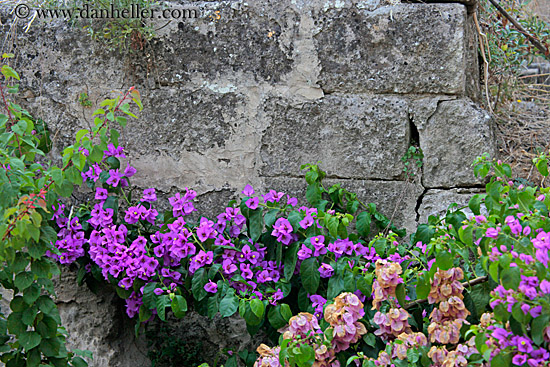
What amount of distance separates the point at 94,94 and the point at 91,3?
368 mm

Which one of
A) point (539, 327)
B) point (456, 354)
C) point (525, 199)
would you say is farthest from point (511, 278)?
point (525, 199)

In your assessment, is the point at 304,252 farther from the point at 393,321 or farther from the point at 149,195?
the point at 149,195

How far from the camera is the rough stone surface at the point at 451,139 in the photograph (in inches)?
83.7

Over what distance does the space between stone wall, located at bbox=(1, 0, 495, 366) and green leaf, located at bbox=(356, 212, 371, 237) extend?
140mm

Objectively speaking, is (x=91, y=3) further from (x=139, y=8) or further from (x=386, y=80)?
(x=386, y=80)

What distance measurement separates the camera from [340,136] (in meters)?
2.23

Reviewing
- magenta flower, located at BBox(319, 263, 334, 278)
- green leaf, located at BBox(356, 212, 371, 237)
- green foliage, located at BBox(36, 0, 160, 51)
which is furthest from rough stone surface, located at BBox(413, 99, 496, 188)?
green foliage, located at BBox(36, 0, 160, 51)

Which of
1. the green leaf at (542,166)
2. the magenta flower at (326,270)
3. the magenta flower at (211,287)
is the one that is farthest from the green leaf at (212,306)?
the green leaf at (542,166)

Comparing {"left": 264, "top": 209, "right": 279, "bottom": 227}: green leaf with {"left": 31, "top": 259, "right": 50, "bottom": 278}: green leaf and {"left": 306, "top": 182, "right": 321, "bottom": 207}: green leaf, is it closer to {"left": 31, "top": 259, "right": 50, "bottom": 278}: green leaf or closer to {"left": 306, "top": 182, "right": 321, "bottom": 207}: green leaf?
{"left": 306, "top": 182, "right": 321, "bottom": 207}: green leaf

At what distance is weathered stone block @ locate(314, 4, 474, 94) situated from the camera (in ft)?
7.00

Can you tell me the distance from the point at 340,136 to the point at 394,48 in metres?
0.39

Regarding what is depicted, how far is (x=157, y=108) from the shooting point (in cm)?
234

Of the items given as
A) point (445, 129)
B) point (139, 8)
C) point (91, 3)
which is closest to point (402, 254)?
point (445, 129)

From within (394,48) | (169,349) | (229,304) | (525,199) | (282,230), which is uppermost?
(394,48)
